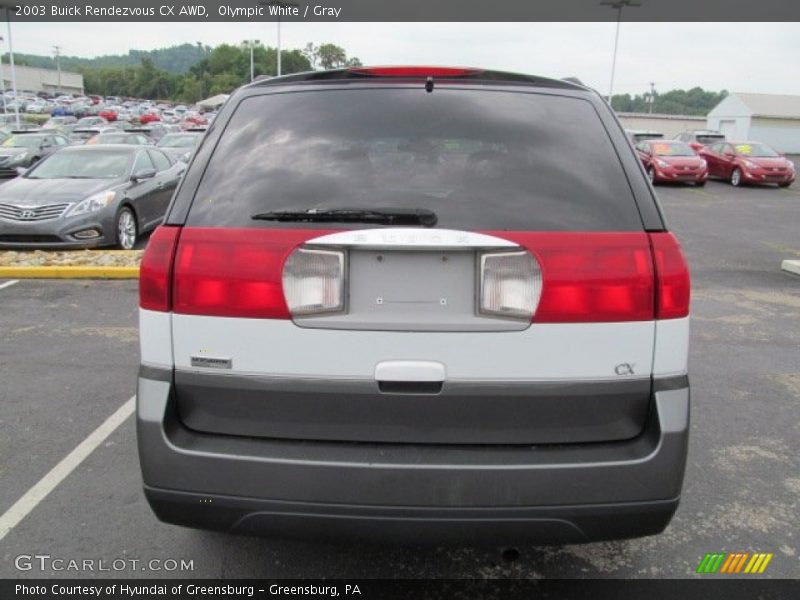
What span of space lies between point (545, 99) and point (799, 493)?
2447 millimetres

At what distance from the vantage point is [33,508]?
10.1ft

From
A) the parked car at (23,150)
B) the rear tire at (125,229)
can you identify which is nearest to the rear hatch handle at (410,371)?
the rear tire at (125,229)

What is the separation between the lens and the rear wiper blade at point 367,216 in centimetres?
202

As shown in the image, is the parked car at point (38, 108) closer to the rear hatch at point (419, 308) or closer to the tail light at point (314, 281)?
the rear hatch at point (419, 308)

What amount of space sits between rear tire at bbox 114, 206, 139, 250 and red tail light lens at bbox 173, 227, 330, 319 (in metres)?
8.17

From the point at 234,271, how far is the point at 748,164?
24724 millimetres

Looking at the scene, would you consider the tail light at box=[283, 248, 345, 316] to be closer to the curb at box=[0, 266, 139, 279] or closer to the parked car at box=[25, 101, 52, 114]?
the curb at box=[0, 266, 139, 279]

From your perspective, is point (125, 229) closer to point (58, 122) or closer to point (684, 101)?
point (58, 122)

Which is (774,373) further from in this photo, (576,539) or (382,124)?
(382,124)

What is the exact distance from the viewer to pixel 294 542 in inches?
108

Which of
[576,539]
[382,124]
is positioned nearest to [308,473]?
[576,539]

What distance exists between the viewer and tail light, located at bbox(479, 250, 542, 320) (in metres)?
2.01

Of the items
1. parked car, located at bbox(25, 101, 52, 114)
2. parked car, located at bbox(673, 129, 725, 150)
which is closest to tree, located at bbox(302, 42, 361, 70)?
parked car, located at bbox(25, 101, 52, 114)

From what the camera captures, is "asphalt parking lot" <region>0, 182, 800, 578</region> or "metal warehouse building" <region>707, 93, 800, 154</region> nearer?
"asphalt parking lot" <region>0, 182, 800, 578</region>
